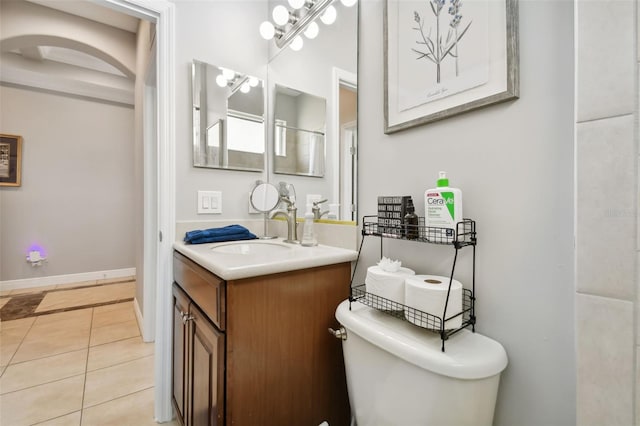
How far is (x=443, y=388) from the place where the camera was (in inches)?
24.0

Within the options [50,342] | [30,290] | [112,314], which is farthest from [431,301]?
[30,290]

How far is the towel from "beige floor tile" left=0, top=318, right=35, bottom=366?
1.67 m

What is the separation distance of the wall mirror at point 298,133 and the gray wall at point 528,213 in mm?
665

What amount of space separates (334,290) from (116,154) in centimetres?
406

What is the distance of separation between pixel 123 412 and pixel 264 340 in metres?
1.15

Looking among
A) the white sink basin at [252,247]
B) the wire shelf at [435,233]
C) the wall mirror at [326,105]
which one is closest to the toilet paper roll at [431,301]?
the wire shelf at [435,233]

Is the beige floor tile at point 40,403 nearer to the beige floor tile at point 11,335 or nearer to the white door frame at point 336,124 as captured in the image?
the beige floor tile at point 11,335

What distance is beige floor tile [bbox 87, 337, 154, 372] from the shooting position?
5.99 feet

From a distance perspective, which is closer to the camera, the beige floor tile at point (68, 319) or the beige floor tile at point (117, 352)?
the beige floor tile at point (117, 352)

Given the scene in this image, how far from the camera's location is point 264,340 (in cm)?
86

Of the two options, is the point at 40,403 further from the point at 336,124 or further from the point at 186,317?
the point at 336,124

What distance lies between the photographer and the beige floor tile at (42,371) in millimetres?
1580

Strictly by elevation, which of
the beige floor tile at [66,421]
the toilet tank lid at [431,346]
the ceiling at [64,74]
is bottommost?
the beige floor tile at [66,421]

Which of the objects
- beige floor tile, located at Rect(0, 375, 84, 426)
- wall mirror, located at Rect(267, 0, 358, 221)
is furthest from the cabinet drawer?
beige floor tile, located at Rect(0, 375, 84, 426)
